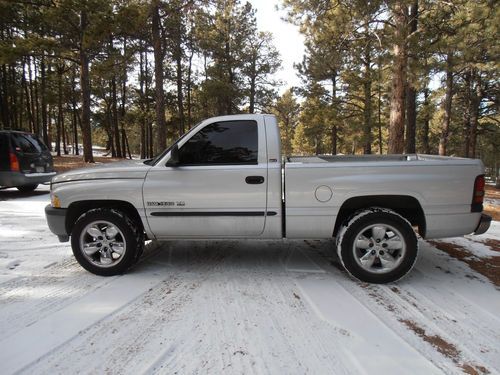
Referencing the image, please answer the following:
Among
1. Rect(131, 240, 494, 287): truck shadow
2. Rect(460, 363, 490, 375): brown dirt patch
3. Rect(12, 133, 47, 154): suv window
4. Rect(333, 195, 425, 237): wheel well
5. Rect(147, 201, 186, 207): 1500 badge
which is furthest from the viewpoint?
Rect(12, 133, 47, 154): suv window

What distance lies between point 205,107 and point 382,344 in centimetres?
2926

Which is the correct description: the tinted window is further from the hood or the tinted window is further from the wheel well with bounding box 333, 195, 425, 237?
the wheel well with bounding box 333, 195, 425, 237

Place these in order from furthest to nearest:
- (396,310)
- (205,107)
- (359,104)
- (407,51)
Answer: (205,107), (359,104), (407,51), (396,310)

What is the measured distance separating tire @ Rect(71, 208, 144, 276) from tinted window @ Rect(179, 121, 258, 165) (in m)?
1.05

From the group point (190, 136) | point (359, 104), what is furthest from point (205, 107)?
point (190, 136)

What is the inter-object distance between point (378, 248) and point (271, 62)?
100 ft

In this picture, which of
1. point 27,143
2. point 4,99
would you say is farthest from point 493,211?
point 4,99

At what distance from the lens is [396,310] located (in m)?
3.18

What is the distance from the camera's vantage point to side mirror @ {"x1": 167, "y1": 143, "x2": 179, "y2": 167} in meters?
3.84

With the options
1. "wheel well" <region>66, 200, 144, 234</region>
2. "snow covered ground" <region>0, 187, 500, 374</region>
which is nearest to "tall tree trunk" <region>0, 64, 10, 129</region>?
"snow covered ground" <region>0, 187, 500, 374</region>

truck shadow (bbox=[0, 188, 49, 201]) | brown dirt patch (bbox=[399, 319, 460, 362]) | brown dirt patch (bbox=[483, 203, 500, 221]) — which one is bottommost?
brown dirt patch (bbox=[399, 319, 460, 362])

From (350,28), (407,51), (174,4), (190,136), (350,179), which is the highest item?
(174,4)

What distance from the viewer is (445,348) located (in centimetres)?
259

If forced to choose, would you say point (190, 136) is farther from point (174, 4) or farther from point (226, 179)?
point (174, 4)
